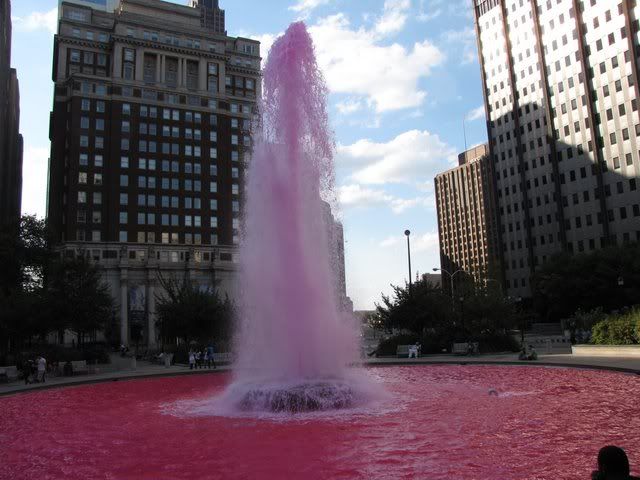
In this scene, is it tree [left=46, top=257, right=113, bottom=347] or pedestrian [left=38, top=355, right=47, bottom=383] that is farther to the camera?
tree [left=46, top=257, right=113, bottom=347]

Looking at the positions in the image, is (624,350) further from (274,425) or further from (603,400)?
(274,425)

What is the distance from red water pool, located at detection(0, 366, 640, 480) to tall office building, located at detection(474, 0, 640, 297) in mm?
76554

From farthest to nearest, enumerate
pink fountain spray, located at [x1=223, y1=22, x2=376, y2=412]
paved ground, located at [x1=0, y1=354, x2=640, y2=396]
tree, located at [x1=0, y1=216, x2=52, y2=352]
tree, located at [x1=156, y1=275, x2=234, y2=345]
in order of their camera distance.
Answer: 1. tree, located at [x1=156, y1=275, x2=234, y2=345]
2. tree, located at [x1=0, y1=216, x2=52, y2=352]
3. paved ground, located at [x1=0, y1=354, x2=640, y2=396]
4. pink fountain spray, located at [x1=223, y1=22, x2=376, y2=412]

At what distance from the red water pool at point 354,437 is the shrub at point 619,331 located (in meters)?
13.4

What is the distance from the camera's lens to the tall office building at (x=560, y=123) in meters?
84.8

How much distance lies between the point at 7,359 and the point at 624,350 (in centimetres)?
3848

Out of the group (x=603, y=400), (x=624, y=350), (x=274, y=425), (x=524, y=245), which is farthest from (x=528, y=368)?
(x=524, y=245)

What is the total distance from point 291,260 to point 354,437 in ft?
24.4

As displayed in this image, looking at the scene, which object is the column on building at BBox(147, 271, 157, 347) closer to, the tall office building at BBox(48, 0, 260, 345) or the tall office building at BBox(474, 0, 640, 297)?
the tall office building at BBox(48, 0, 260, 345)

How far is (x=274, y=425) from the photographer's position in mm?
14219

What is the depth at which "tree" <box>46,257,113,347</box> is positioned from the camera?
137ft

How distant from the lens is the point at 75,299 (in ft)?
140

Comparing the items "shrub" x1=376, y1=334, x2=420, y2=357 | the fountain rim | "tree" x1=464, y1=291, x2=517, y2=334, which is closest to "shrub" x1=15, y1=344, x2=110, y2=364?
the fountain rim

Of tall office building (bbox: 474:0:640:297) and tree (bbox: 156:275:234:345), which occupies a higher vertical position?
tall office building (bbox: 474:0:640:297)
